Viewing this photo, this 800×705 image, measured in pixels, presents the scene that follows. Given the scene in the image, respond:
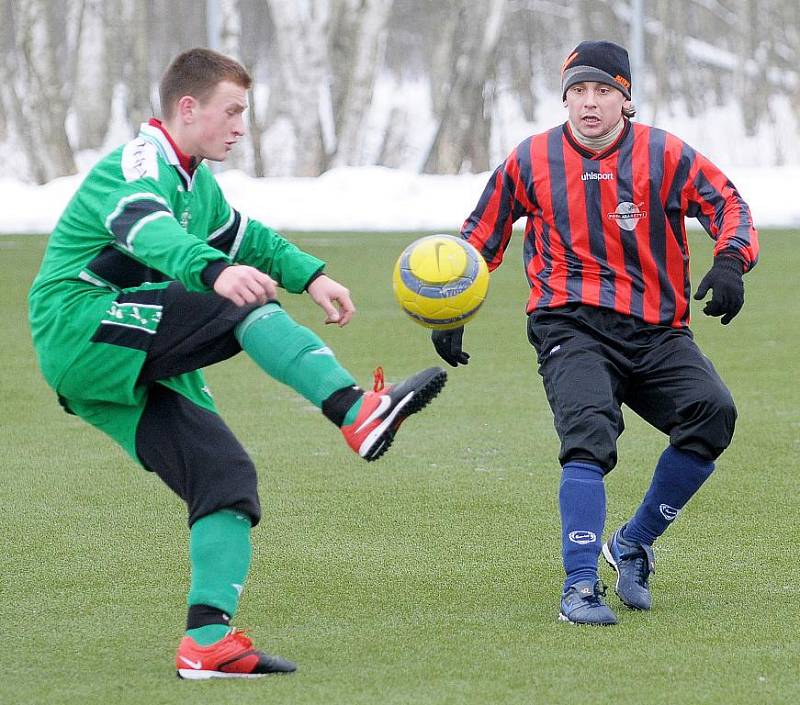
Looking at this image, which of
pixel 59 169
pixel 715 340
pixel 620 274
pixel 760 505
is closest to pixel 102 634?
pixel 620 274

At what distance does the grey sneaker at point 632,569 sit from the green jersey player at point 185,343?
132cm

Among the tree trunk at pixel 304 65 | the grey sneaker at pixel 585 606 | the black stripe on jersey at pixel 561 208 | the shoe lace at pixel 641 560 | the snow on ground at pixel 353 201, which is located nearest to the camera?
the grey sneaker at pixel 585 606

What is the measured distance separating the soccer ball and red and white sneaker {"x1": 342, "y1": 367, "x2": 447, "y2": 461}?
0.90 metres

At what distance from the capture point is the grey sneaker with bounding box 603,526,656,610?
4871 mm

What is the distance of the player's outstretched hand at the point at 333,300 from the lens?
411 cm

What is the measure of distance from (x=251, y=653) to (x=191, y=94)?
152 cm

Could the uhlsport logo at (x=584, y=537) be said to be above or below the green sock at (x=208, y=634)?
below

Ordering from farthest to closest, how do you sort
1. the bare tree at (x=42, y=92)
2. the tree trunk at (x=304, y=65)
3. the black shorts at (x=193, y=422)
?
1. the tree trunk at (x=304, y=65)
2. the bare tree at (x=42, y=92)
3. the black shorts at (x=193, y=422)

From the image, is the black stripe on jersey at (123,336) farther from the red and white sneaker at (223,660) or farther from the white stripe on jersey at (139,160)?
the red and white sneaker at (223,660)

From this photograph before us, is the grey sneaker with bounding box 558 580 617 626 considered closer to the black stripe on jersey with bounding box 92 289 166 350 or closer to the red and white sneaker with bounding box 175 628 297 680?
the red and white sneaker with bounding box 175 628 297 680

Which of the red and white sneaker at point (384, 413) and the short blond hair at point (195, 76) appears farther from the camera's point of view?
the short blond hair at point (195, 76)

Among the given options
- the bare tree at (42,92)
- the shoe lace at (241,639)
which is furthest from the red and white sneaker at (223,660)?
the bare tree at (42,92)

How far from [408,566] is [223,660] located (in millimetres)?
1442

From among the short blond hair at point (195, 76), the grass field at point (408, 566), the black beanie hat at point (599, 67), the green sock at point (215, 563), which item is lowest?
the grass field at point (408, 566)
